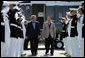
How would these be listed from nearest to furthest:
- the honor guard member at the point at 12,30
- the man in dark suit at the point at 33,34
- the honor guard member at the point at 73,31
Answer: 1. the honor guard member at the point at 12,30
2. the honor guard member at the point at 73,31
3. the man in dark suit at the point at 33,34

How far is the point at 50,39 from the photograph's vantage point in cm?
1958

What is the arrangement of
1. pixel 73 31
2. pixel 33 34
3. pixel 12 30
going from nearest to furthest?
pixel 12 30 < pixel 73 31 < pixel 33 34

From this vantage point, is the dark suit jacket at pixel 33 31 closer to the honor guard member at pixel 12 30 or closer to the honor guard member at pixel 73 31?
the honor guard member at pixel 73 31

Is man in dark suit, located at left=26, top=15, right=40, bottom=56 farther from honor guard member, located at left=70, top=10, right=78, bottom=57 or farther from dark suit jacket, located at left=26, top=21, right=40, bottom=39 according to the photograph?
honor guard member, located at left=70, top=10, right=78, bottom=57

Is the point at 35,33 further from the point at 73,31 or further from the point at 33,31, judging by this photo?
the point at 73,31

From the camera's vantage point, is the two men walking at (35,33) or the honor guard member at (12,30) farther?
the two men walking at (35,33)

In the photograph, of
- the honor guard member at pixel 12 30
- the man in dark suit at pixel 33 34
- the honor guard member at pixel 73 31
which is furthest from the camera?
the man in dark suit at pixel 33 34

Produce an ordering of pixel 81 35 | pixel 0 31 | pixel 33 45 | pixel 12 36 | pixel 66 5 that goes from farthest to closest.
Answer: pixel 66 5 → pixel 33 45 → pixel 12 36 → pixel 81 35 → pixel 0 31

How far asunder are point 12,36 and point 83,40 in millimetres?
2673

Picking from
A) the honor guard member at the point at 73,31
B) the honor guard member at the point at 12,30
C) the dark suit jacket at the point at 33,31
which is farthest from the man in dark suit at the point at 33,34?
the honor guard member at the point at 12,30

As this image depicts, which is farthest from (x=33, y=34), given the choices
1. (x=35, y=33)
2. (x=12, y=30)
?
(x=12, y=30)

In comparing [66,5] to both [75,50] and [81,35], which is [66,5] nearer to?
[75,50]

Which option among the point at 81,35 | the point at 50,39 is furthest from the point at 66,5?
the point at 81,35

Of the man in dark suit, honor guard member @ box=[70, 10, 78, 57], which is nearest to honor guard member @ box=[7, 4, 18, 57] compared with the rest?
honor guard member @ box=[70, 10, 78, 57]
